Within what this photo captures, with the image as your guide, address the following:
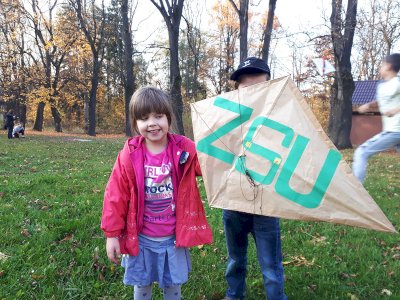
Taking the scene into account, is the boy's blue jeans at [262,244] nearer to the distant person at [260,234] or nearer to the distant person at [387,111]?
the distant person at [260,234]

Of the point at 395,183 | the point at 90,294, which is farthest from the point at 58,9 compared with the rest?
the point at 90,294

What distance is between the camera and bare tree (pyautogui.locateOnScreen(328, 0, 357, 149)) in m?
16.4

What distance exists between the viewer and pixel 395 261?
12.2ft

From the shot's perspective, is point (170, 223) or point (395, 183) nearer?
point (170, 223)

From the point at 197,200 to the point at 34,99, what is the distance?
100 ft


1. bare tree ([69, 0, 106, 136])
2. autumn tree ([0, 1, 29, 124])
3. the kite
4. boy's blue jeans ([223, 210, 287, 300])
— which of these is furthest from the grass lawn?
autumn tree ([0, 1, 29, 124])

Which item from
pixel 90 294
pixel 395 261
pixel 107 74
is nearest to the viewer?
pixel 90 294

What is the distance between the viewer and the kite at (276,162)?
6.89ft

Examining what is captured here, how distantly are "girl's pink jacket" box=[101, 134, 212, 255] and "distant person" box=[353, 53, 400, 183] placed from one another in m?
2.84

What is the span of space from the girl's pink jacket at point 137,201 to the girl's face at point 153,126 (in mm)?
96

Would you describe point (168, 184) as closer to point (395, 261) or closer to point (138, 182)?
point (138, 182)

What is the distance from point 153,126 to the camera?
2.27 meters

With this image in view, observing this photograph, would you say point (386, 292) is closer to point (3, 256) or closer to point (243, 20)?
point (3, 256)

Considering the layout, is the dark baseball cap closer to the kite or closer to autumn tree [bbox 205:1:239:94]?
the kite
